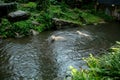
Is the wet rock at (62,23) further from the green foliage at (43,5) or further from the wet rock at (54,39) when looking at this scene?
the wet rock at (54,39)

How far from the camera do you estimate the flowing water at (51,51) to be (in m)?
15.6

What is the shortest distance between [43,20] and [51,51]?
9294 millimetres

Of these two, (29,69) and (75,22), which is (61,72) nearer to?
(29,69)

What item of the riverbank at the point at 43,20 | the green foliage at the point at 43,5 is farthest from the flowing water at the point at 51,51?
the green foliage at the point at 43,5

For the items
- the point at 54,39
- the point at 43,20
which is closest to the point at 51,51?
the point at 54,39

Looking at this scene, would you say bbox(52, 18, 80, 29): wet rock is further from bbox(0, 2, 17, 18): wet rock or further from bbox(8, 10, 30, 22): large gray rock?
bbox(0, 2, 17, 18): wet rock

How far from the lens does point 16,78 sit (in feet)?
48.5

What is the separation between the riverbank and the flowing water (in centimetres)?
139

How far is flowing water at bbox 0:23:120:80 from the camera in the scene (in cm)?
1564

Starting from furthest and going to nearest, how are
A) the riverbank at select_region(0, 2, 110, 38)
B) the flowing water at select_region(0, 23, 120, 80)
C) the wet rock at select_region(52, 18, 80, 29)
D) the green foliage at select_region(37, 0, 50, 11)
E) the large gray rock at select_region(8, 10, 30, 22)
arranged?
the green foliage at select_region(37, 0, 50, 11)
the wet rock at select_region(52, 18, 80, 29)
the large gray rock at select_region(8, 10, 30, 22)
the riverbank at select_region(0, 2, 110, 38)
the flowing water at select_region(0, 23, 120, 80)

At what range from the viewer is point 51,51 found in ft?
66.2

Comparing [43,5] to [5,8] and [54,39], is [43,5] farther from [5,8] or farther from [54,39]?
[54,39]

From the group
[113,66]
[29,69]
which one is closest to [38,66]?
[29,69]

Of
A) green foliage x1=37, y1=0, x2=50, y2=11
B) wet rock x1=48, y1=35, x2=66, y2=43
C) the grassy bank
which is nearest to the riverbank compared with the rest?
green foliage x1=37, y1=0, x2=50, y2=11
